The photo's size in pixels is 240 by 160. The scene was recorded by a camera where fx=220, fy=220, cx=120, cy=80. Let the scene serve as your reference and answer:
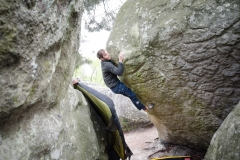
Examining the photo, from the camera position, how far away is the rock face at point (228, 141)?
2.32 metres

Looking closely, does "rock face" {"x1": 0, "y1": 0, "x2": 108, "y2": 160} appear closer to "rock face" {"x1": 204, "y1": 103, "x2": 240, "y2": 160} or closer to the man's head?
the man's head

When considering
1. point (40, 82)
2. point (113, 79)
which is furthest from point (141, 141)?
point (40, 82)

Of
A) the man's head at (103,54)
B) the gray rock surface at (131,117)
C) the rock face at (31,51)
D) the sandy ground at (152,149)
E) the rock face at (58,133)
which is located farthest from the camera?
the gray rock surface at (131,117)

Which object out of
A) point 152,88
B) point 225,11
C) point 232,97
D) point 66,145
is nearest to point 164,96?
point 152,88

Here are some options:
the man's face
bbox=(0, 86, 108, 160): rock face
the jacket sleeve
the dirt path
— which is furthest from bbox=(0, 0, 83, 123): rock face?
the dirt path

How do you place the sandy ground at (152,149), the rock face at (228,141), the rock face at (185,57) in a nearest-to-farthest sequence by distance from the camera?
1. the rock face at (228,141)
2. the rock face at (185,57)
3. the sandy ground at (152,149)

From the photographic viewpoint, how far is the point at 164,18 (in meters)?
3.72

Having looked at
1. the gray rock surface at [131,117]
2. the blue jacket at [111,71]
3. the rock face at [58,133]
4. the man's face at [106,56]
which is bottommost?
the gray rock surface at [131,117]

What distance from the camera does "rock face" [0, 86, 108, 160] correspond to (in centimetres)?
209

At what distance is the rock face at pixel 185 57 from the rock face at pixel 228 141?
1053mm

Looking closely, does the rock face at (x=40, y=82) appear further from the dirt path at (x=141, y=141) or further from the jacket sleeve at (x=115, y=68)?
the dirt path at (x=141, y=141)

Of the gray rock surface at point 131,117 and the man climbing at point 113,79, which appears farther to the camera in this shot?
the gray rock surface at point 131,117

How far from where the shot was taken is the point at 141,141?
22.3 ft

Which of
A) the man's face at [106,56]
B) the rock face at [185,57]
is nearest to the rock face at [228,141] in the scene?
the rock face at [185,57]
